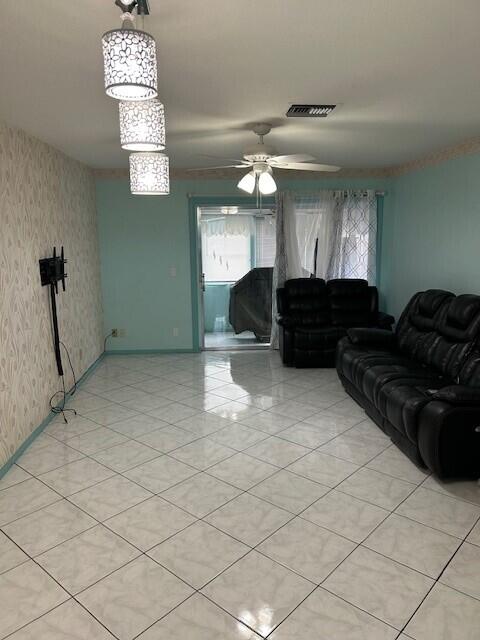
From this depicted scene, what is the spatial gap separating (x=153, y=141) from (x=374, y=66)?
120cm

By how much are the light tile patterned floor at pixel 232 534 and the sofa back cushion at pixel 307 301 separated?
1810 millimetres

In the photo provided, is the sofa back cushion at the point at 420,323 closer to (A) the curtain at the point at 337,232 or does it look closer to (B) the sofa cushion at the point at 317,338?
(B) the sofa cushion at the point at 317,338

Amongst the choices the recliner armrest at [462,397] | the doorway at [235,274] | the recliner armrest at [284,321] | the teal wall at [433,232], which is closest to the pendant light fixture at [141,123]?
the recliner armrest at [462,397]

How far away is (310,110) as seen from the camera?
3062mm

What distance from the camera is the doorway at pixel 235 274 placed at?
5.97 metres

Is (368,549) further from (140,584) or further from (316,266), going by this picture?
(316,266)

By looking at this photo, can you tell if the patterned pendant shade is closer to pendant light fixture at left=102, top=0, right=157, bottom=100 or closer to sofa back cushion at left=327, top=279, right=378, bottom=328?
pendant light fixture at left=102, top=0, right=157, bottom=100

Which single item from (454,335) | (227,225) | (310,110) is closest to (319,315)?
(227,225)

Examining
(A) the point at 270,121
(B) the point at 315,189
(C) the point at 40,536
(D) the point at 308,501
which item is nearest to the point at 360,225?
(B) the point at 315,189

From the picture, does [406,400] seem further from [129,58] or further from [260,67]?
[129,58]

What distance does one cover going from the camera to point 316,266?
594cm

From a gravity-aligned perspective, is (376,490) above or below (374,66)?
below

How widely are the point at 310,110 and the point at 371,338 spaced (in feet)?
7.25

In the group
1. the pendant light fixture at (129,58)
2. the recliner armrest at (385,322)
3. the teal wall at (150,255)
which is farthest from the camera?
the teal wall at (150,255)
